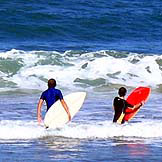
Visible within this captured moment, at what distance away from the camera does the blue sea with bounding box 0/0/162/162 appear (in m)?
9.50

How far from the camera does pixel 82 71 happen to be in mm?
18328

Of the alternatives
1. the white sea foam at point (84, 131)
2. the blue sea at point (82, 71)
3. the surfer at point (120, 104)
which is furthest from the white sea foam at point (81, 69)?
the white sea foam at point (84, 131)

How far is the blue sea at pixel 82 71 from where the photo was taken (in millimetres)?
9500

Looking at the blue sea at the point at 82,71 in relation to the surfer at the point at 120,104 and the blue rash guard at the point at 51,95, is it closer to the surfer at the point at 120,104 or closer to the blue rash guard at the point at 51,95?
the surfer at the point at 120,104

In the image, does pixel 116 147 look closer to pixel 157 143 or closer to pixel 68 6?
pixel 157 143

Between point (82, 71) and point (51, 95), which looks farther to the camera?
point (82, 71)

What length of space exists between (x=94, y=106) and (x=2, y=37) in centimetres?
1098

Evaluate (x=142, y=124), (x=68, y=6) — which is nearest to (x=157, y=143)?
(x=142, y=124)

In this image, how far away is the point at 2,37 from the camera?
78.3 feet

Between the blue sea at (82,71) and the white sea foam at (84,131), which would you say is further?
the white sea foam at (84,131)

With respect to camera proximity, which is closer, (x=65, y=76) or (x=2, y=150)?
(x=2, y=150)

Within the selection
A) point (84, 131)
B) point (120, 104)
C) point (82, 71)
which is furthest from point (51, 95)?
point (82, 71)

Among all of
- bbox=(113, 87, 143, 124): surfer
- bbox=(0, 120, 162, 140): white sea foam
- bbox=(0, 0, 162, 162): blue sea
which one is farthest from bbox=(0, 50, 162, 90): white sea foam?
bbox=(0, 120, 162, 140): white sea foam

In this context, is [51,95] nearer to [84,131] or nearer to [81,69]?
[84,131]
